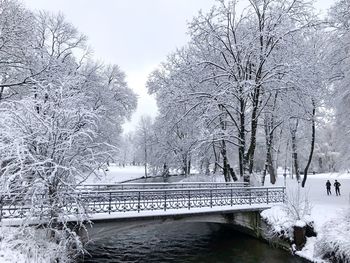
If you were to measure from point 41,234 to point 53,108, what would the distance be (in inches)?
154

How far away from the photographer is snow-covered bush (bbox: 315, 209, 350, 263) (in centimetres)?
1310

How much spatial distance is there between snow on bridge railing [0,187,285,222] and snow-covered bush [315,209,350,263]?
12.4 ft

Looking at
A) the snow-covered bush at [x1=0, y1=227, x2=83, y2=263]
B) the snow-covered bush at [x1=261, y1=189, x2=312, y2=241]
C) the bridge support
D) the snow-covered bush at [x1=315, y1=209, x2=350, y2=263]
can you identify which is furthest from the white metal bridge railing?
the snow-covered bush at [x1=315, y1=209, x2=350, y2=263]

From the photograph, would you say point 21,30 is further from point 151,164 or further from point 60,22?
point 151,164

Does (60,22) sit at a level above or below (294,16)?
above

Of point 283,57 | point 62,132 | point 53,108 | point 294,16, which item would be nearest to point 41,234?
point 62,132

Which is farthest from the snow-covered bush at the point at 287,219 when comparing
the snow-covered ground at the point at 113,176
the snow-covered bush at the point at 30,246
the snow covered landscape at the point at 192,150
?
the snow-covered bush at the point at 30,246

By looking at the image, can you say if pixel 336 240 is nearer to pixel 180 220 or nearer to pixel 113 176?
pixel 180 220

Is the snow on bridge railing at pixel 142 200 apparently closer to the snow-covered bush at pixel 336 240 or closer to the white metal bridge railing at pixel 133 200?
the white metal bridge railing at pixel 133 200

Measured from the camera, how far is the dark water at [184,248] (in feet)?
49.5

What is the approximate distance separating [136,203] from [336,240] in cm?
795

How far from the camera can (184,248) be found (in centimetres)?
1716

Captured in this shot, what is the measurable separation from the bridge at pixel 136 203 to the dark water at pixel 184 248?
1.12 metres

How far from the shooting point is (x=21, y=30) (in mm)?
17984
